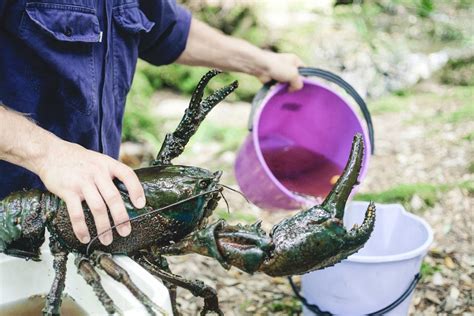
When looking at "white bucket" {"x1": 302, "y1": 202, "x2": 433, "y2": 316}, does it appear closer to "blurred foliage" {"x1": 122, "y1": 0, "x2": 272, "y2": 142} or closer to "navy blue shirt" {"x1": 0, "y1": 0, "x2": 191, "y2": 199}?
"navy blue shirt" {"x1": 0, "y1": 0, "x2": 191, "y2": 199}

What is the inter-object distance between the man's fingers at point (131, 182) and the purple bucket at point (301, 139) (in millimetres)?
1013

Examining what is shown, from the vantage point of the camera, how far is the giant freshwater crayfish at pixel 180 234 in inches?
70.8

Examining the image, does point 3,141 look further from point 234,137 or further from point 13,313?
point 234,137

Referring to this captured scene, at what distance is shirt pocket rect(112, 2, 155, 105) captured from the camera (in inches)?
101

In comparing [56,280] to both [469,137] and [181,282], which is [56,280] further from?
[469,137]

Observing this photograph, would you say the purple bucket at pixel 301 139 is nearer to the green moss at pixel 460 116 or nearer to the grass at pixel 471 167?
the grass at pixel 471 167

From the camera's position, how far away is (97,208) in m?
1.77

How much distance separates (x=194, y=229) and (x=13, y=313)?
64 cm

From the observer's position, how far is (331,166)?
319cm

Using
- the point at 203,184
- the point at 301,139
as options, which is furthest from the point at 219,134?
the point at 203,184

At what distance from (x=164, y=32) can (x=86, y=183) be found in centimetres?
139

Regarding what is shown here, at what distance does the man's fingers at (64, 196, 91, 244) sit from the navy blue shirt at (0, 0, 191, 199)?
62 cm

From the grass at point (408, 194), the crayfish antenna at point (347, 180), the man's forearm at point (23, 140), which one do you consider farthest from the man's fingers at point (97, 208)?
the grass at point (408, 194)

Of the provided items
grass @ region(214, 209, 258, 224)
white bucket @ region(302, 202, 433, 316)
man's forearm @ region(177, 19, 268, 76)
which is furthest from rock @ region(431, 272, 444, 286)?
man's forearm @ region(177, 19, 268, 76)
